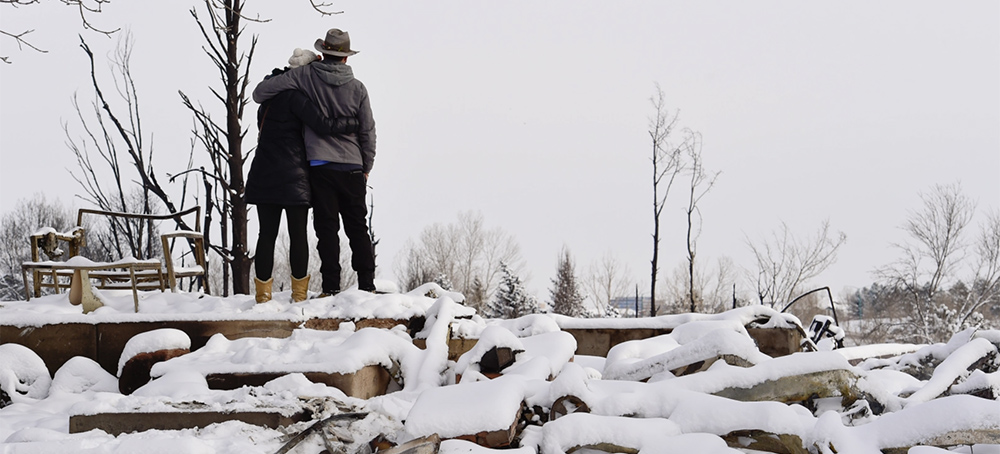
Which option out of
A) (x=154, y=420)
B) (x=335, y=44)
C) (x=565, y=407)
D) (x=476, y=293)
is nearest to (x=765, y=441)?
(x=565, y=407)

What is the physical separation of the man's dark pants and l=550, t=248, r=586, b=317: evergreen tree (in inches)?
1120

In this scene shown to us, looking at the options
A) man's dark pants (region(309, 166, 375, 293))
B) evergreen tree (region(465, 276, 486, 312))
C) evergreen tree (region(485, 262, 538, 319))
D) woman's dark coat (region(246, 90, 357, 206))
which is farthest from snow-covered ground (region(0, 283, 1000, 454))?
evergreen tree (region(465, 276, 486, 312))

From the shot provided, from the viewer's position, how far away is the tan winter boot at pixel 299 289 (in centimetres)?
554

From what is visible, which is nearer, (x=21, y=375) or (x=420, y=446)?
(x=420, y=446)

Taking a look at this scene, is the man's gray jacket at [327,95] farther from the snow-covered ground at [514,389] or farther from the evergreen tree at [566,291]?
the evergreen tree at [566,291]

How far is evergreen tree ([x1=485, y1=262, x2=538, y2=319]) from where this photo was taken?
101ft

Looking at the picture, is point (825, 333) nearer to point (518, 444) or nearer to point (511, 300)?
point (518, 444)

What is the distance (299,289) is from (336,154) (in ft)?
3.25

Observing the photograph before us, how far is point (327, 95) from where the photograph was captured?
5.50 meters

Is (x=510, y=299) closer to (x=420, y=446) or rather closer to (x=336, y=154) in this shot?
(x=336, y=154)

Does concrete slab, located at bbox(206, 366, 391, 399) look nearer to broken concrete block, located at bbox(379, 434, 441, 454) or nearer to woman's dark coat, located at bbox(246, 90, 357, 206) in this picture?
broken concrete block, located at bbox(379, 434, 441, 454)

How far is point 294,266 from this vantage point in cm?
556

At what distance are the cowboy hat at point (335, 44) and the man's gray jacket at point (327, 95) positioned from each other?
0.08 metres

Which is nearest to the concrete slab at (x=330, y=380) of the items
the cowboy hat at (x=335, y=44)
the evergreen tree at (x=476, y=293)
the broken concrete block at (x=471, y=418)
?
the broken concrete block at (x=471, y=418)
